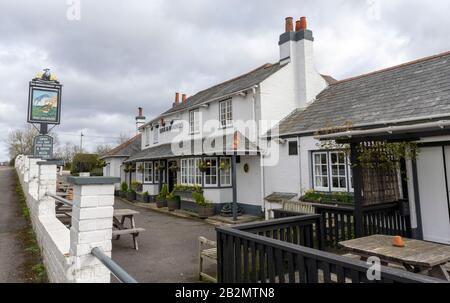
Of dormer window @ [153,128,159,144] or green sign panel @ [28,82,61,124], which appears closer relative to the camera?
green sign panel @ [28,82,61,124]

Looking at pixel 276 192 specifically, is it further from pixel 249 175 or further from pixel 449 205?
pixel 449 205

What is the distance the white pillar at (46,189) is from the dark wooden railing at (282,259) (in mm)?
4172

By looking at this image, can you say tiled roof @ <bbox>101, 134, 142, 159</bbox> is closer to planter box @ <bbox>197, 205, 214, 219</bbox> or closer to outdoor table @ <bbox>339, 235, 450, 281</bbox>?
planter box @ <bbox>197, 205, 214, 219</bbox>

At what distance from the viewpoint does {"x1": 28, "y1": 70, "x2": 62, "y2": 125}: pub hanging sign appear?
1237cm

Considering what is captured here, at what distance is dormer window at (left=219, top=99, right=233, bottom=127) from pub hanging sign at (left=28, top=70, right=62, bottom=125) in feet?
24.9

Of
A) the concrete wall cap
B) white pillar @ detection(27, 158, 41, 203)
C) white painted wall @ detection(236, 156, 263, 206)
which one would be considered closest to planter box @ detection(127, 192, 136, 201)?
white painted wall @ detection(236, 156, 263, 206)

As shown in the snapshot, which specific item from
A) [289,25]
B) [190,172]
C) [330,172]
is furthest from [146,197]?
[289,25]

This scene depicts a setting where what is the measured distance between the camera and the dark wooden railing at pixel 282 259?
271cm

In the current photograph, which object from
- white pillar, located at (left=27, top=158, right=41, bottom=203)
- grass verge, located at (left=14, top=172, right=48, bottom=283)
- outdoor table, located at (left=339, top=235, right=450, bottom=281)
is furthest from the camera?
white pillar, located at (left=27, top=158, right=41, bottom=203)

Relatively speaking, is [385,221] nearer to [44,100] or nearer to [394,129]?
[394,129]

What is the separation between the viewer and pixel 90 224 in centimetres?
308

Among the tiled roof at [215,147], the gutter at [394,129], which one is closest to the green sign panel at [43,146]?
the tiled roof at [215,147]
